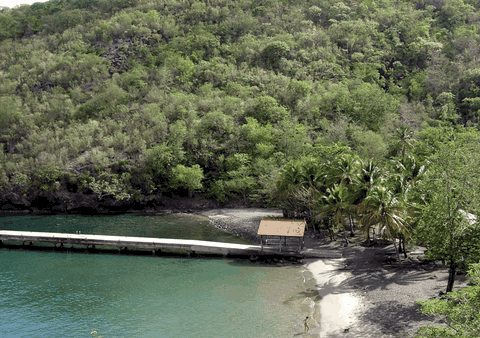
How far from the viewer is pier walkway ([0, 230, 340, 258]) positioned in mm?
44250

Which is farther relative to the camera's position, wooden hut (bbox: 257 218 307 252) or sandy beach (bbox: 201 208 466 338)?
wooden hut (bbox: 257 218 307 252)

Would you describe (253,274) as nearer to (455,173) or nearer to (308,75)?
(455,173)

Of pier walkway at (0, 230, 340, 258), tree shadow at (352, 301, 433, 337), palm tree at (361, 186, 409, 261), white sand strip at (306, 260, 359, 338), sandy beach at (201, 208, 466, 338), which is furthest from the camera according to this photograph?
pier walkway at (0, 230, 340, 258)

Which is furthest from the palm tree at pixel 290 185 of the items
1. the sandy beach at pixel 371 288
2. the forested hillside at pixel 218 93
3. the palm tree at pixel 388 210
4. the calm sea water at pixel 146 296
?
the palm tree at pixel 388 210

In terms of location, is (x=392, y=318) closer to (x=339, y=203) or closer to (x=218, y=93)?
(x=339, y=203)

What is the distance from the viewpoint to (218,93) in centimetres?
8750

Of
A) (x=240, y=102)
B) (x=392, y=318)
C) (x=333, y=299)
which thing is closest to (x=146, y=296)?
(x=333, y=299)

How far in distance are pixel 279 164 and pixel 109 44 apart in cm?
6309

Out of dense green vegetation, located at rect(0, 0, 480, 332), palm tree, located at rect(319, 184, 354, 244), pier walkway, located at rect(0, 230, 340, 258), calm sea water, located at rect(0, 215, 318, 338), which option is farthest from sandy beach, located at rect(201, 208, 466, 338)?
palm tree, located at rect(319, 184, 354, 244)

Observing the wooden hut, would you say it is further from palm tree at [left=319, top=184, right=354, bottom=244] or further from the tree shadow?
the tree shadow

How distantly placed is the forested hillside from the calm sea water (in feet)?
48.9

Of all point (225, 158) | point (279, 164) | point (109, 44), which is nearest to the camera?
point (279, 164)

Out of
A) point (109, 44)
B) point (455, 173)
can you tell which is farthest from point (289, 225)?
point (109, 44)

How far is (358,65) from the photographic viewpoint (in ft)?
305
